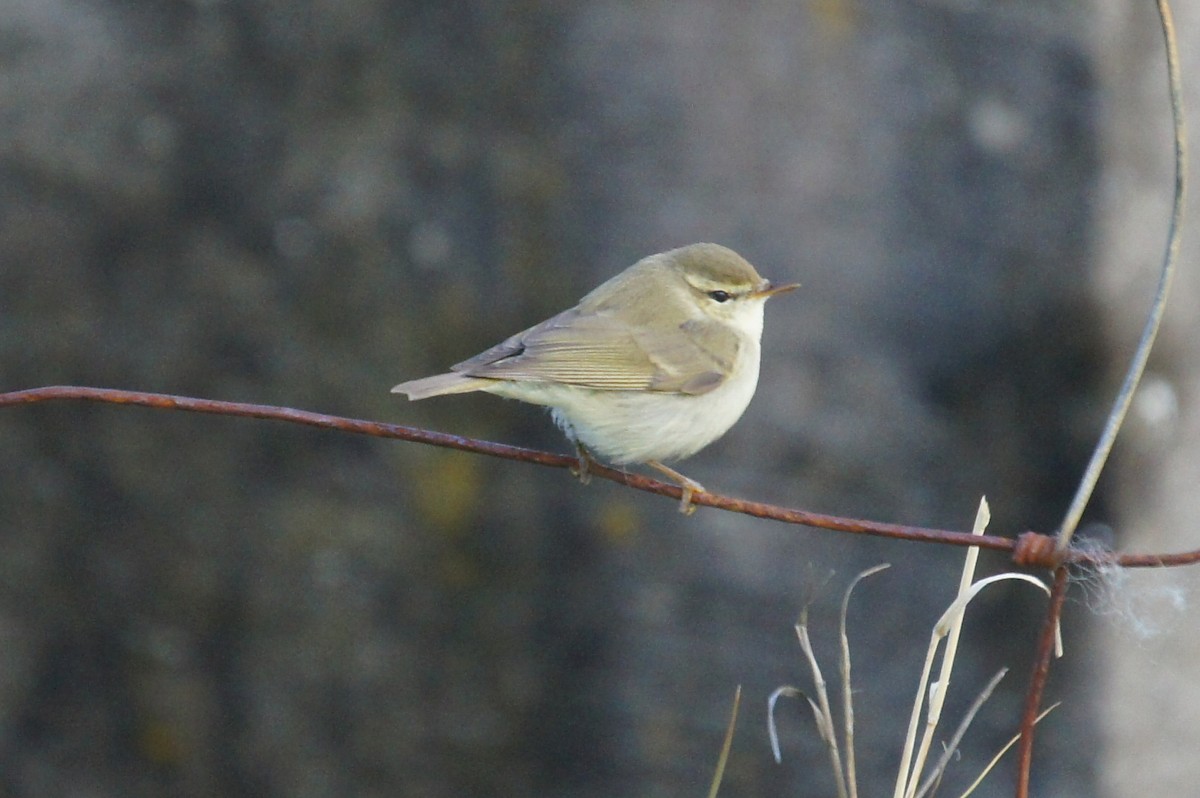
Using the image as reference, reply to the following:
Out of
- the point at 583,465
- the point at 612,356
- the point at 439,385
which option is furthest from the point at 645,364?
the point at 439,385

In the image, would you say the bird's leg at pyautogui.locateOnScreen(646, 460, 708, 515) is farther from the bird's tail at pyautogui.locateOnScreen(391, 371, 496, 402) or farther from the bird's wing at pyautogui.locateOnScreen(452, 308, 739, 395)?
the bird's tail at pyautogui.locateOnScreen(391, 371, 496, 402)

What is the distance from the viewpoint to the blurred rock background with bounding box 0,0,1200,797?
457 cm

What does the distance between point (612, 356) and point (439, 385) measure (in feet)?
2.05

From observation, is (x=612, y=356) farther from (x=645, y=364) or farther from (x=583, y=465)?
(x=583, y=465)

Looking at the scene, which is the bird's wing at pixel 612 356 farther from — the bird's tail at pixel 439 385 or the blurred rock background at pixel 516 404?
the blurred rock background at pixel 516 404

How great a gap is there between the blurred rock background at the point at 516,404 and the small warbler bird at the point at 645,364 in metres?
0.98

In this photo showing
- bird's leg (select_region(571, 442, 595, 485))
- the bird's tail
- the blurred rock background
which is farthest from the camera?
the blurred rock background

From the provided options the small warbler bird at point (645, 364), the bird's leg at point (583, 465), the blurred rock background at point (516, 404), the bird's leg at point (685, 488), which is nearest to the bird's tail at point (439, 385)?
the small warbler bird at point (645, 364)

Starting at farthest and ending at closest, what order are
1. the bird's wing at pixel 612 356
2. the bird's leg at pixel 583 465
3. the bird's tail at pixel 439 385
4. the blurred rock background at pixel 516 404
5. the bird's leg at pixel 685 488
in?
the blurred rock background at pixel 516 404
the bird's wing at pixel 612 356
the bird's leg at pixel 583 465
the bird's tail at pixel 439 385
the bird's leg at pixel 685 488

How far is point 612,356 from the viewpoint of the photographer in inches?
130

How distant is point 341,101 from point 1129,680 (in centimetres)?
379

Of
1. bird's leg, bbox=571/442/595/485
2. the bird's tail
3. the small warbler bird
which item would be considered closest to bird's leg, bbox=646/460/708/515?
the small warbler bird

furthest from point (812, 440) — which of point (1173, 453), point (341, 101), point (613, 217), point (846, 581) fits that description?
point (341, 101)

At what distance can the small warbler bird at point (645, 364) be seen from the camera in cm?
314
